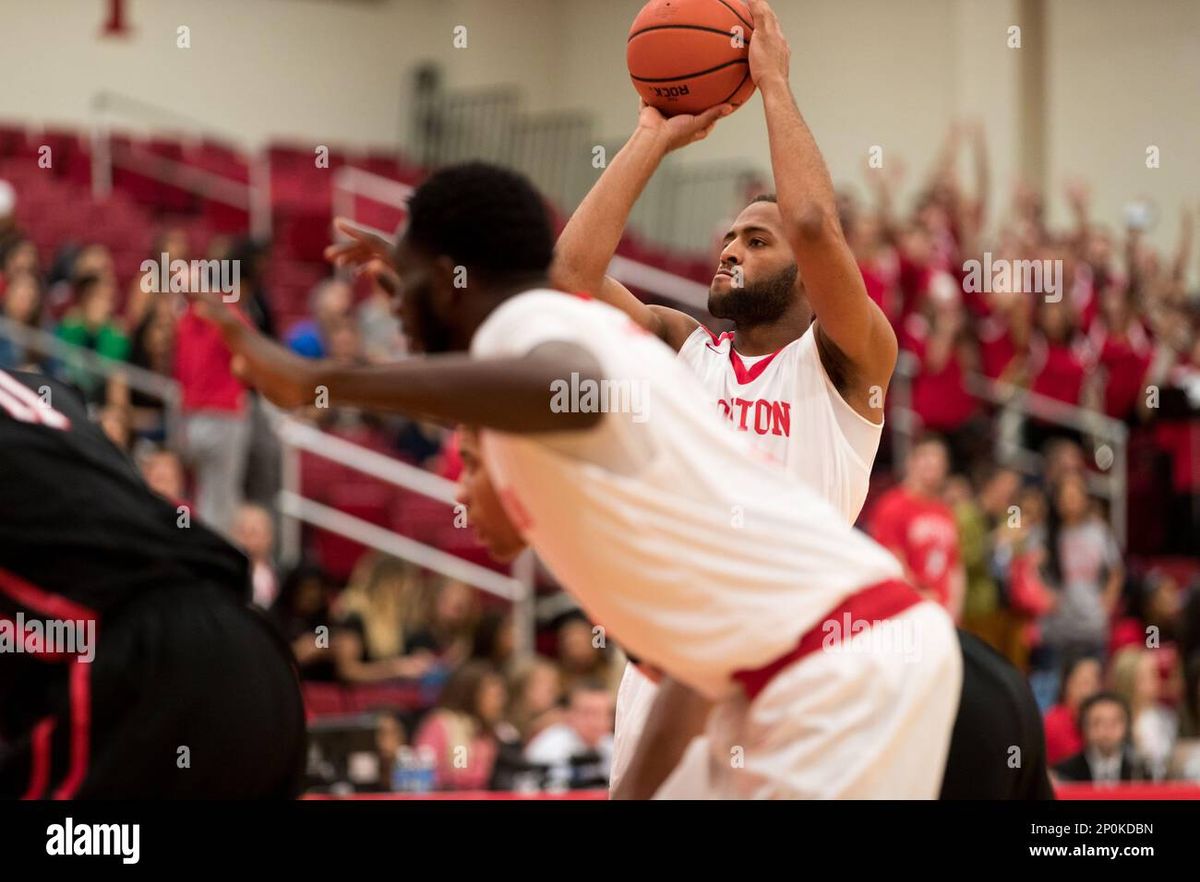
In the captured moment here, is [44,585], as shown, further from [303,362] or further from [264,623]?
[303,362]

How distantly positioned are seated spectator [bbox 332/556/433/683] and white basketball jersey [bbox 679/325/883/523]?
20.7 ft

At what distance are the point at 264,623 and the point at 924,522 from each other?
299 inches

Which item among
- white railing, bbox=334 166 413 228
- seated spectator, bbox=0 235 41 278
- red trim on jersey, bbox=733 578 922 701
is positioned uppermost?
white railing, bbox=334 166 413 228

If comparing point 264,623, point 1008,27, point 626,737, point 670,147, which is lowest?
point 626,737

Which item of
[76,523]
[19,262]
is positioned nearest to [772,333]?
[76,523]

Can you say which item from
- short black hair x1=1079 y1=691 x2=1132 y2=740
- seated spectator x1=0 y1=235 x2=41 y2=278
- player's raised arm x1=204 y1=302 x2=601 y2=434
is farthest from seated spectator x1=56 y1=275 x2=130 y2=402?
player's raised arm x1=204 y1=302 x2=601 y2=434

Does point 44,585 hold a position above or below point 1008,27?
below

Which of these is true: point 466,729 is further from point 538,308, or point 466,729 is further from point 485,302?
point 538,308

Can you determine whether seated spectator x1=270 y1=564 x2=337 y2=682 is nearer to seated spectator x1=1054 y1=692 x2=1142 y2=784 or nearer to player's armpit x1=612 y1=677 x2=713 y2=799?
seated spectator x1=1054 y1=692 x2=1142 y2=784

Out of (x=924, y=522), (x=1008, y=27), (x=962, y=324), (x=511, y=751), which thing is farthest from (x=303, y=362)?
(x=1008, y=27)

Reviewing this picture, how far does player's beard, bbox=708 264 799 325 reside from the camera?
4.91 meters

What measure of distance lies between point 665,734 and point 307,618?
6957 mm

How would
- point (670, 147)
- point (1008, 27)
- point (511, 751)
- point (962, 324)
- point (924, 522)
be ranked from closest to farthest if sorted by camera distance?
point (670, 147) < point (511, 751) < point (924, 522) < point (962, 324) < point (1008, 27)

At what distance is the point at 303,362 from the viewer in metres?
3.26
